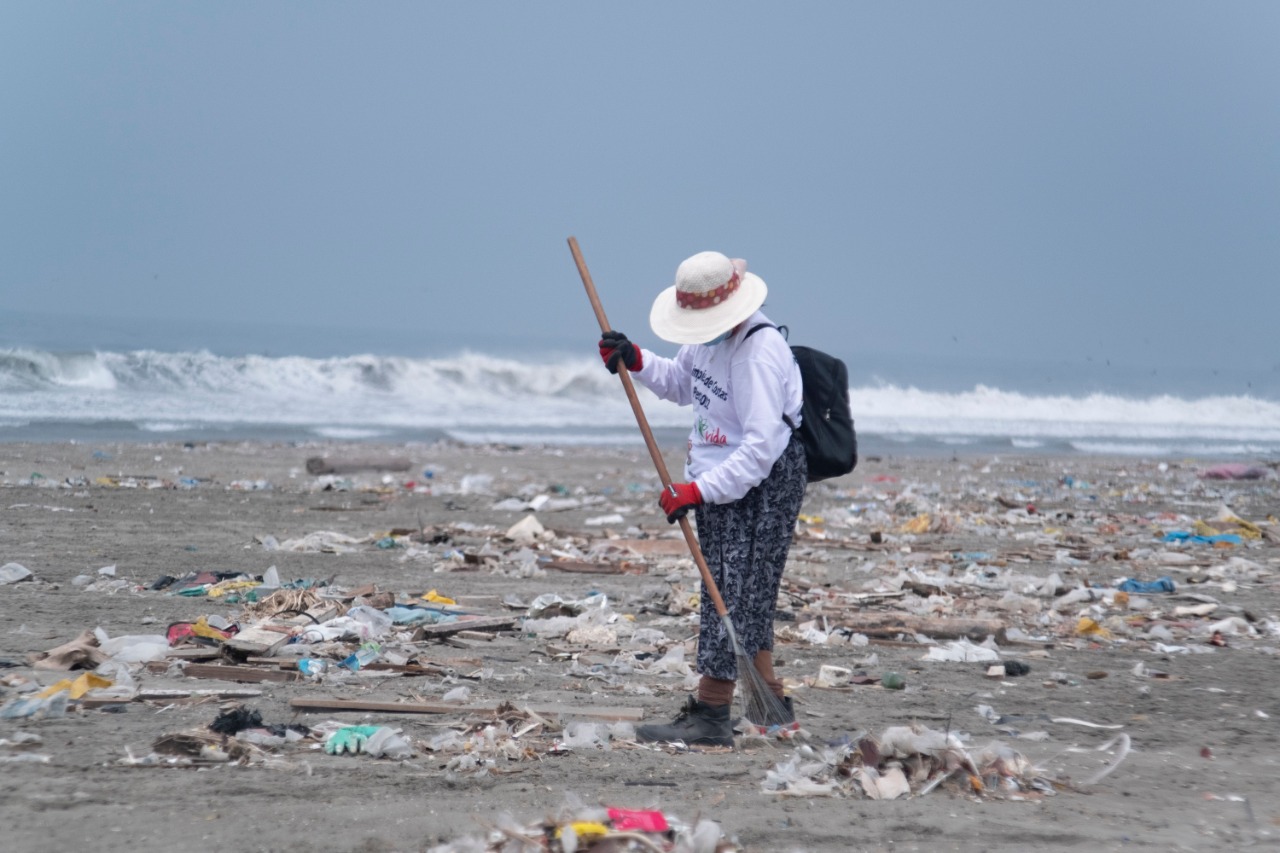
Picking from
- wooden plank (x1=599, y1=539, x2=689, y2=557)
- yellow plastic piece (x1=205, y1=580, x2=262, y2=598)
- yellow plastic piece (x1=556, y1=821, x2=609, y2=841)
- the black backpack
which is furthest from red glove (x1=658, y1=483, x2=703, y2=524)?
wooden plank (x1=599, y1=539, x2=689, y2=557)

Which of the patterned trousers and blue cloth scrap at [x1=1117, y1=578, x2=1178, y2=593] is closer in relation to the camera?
the patterned trousers

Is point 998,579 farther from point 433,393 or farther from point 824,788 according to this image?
point 433,393

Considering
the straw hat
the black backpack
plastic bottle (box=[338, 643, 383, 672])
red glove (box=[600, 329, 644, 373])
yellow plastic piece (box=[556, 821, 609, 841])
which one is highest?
the straw hat

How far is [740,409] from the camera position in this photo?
395 cm

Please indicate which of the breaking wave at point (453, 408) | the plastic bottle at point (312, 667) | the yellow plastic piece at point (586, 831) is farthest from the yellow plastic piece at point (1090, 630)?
the breaking wave at point (453, 408)

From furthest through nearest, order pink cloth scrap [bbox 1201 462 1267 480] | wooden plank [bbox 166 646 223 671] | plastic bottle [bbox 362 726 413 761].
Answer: pink cloth scrap [bbox 1201 462 1267 480] → wooden plank [bbox 166 646 223 671] → plastic bottle [bbox 362 726 413 761]

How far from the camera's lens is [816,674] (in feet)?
18.2

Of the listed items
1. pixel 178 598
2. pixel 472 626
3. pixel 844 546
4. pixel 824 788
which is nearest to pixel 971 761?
pixel 824 788

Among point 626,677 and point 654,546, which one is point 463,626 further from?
point 654,546

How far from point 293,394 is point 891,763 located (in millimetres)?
30346

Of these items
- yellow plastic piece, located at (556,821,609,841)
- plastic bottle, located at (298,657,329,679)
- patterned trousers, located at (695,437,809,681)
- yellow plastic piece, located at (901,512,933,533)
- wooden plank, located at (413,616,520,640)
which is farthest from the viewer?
yellow plastic piece, located at (901,512,933,533)

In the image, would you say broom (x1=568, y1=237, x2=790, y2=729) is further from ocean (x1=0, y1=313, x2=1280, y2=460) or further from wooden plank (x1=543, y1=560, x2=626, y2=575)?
ocean (x1=0, y1=313, x2=1280, y2=460)

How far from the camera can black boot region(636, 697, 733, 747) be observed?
4.08m

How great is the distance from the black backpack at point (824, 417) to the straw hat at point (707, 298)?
194 mm
